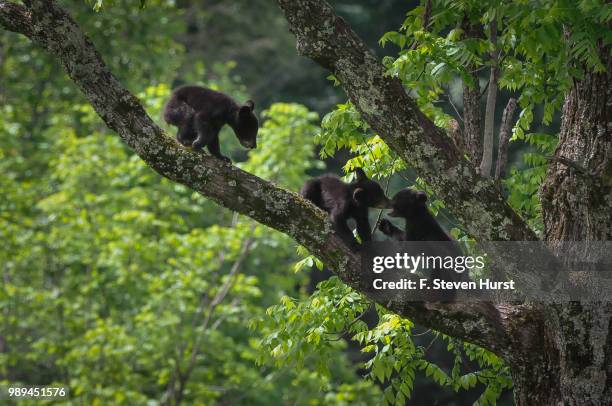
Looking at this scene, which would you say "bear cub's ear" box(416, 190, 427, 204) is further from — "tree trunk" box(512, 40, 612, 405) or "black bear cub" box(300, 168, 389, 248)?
"tree trunk" box(512, 40, 612, 405)

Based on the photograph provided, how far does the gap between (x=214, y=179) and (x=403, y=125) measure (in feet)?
4.15

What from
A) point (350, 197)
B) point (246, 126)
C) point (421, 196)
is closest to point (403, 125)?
point (350, 197)

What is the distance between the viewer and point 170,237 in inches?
488

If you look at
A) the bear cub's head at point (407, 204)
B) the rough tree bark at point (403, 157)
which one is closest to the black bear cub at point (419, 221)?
the bear cub's head at point (407, 204)

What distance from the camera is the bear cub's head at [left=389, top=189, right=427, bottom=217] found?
6.55m

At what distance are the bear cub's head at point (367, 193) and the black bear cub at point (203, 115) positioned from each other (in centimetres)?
123

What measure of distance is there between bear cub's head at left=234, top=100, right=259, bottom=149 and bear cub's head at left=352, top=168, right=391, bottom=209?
1761mm

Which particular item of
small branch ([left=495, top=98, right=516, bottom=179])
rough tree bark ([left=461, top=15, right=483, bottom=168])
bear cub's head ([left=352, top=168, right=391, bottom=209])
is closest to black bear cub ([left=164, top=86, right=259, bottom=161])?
bear cub's head ([left=352, top=168, right=391, bottom=209])

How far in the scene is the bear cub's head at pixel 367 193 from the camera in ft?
20.7

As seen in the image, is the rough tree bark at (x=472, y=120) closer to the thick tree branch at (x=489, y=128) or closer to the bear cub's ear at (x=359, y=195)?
the thick tree branch at (x=489, y=128)

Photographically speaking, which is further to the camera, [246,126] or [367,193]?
[246,126]

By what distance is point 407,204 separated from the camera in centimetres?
659

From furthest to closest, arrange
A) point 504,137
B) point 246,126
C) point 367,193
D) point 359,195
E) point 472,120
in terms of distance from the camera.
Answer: point 246,126 < point 367,193 < point 359,195 < point 472,120 < point 504,137

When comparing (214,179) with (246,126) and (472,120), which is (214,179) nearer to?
(472,120)
